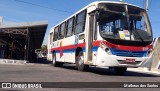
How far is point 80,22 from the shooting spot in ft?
57.8

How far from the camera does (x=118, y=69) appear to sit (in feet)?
56.9

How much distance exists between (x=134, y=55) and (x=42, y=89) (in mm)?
6738

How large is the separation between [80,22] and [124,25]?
10.5 feet

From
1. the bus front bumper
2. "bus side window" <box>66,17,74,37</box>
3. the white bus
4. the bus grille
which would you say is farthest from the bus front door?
"bus side window" <box>66,17,74,37</box>

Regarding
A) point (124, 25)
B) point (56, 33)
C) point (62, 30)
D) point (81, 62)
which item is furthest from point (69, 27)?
point (124, 25)

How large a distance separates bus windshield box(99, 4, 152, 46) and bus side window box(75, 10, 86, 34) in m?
2.05

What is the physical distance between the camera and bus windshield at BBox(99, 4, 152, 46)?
14650 millimetres

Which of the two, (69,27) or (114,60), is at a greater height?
(69,27)

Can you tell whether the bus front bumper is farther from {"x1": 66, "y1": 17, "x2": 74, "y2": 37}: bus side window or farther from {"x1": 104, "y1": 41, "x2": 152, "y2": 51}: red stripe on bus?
{"x1": 66, "y1": 17, "x2": 74, "y2": 37}: bus side window

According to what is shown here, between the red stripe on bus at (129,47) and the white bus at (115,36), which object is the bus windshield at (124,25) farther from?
the red stripe on bus at (129,47)

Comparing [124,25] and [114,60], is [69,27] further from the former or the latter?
[114,60]

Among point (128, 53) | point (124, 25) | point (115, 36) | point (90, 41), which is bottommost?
point (128, 53)

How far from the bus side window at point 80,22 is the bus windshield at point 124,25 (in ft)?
6.71

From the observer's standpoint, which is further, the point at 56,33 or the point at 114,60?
the point at 56,33
